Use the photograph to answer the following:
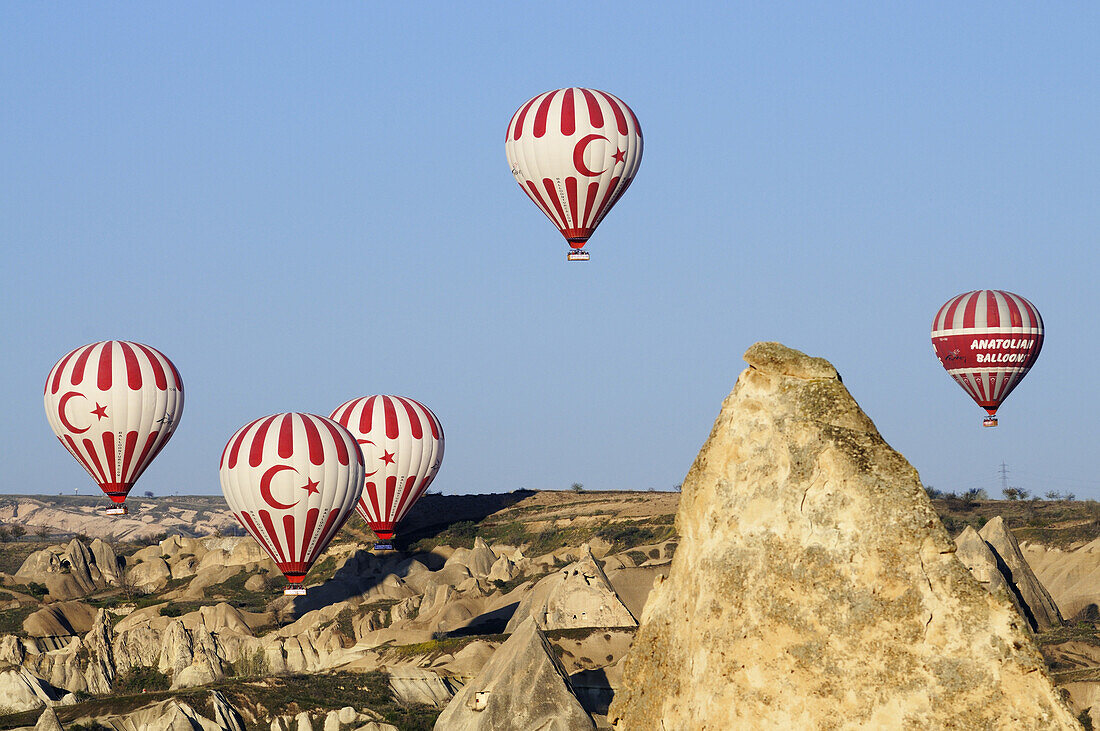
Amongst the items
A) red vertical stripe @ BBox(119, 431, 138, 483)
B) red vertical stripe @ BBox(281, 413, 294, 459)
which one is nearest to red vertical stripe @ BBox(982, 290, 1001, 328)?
red vertical stripe @ BBox(281, 413, 294, 459)

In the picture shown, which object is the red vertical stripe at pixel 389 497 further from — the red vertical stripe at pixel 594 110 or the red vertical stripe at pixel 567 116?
the red vertical stripe at pixel 594 110

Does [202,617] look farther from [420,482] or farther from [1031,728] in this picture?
[1031,728]

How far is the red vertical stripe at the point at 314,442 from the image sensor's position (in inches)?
2372

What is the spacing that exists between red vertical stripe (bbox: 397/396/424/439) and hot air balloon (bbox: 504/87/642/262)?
21316 mm

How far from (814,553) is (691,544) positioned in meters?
1.22

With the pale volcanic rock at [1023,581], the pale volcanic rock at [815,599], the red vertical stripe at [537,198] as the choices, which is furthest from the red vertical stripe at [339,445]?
the pale volcanic rock at [815,599]

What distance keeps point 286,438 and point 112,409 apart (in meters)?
10.3

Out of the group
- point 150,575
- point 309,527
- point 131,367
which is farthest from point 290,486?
point 150,575

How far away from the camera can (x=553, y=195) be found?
5991 centimetres

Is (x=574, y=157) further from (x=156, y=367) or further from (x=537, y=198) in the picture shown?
(x=156, y=367)

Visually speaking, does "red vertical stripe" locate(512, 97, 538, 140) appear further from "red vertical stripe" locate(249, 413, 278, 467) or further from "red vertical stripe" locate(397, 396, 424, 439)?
"red vertical stripe" locate(397, 396, 424, 439)

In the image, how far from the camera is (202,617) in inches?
2559

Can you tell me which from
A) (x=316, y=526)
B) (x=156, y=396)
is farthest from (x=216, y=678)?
→ (x=156, y=396)

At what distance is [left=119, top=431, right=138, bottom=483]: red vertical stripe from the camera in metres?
66.6
